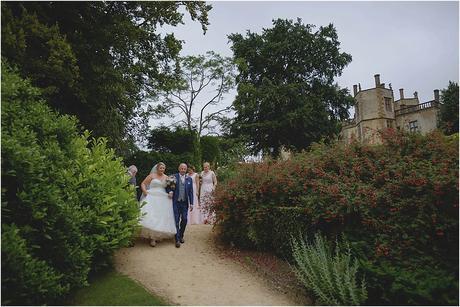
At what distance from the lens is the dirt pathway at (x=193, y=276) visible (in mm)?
6141

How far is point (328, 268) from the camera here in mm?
6273

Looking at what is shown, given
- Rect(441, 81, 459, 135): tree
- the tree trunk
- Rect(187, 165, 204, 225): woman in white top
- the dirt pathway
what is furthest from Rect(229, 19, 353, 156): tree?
the dirt pathway

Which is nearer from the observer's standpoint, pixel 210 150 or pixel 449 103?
pixel 210 150

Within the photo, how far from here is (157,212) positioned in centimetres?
852

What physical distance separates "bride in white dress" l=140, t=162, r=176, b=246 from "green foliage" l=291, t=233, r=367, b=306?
3.28 m

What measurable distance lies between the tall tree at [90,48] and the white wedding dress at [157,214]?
3540 millimetres

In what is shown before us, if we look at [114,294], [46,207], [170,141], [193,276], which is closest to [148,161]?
[170,141]

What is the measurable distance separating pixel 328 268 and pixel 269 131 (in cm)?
2257

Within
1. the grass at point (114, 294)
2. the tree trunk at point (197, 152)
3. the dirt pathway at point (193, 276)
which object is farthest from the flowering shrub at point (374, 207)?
the tree trunk at point (197, 152)

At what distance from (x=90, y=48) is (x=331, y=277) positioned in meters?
8.98

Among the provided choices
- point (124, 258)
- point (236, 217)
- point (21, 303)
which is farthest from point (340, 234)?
point (21, 303)

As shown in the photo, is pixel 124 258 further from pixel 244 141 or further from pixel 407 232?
pixel 244 141

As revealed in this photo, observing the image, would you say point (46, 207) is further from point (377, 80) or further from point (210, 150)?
point (377, 80)

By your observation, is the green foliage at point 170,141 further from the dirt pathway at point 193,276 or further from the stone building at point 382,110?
the stone building at point 382,110
